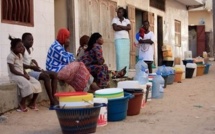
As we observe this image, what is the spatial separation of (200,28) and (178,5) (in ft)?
29.7

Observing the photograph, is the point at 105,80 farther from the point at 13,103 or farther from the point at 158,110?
the point at 13,103

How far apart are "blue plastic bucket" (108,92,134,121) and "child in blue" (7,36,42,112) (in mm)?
1375

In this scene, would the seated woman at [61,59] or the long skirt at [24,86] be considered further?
the seated woman at [61,59]

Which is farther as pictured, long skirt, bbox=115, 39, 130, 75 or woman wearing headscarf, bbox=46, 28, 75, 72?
long skirt, bbox=115, 39, 130, 75

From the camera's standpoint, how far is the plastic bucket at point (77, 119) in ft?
14.3

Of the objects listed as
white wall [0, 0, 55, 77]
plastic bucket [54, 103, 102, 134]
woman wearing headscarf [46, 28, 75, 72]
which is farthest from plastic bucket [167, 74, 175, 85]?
plastic bucket [54, 103, 102, 134]

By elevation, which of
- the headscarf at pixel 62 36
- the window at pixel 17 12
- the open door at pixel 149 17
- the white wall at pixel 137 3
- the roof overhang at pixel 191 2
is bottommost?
the headscarf at pixel 62 36

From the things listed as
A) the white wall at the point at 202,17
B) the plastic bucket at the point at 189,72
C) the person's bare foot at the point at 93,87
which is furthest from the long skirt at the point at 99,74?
the white wall at the point at 202,17

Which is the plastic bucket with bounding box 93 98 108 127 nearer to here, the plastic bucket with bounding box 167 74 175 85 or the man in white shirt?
the man in white shirt

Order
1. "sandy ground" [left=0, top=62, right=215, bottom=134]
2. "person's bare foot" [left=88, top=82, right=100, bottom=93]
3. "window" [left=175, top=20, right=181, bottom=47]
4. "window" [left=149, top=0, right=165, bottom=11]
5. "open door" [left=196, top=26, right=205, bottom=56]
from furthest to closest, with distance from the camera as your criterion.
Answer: "open door" [left=196, top=26, right=205, bottom=56] → "window" [left=175, top=20, right=181, bottom=47] → "window" [left=149, top=0, right=165, bottom=11] → "person's bare foot" [left=88, top=82, right=100, bottom=93] → "sandy ground" [left=0, top=62, right=215, bottom=134]

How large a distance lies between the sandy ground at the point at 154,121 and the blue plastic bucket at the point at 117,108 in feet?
0.31

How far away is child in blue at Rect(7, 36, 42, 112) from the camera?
19.1 feet

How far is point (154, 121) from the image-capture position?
17.7 ft

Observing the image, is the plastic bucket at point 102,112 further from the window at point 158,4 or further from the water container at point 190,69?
the window at point 158,4
